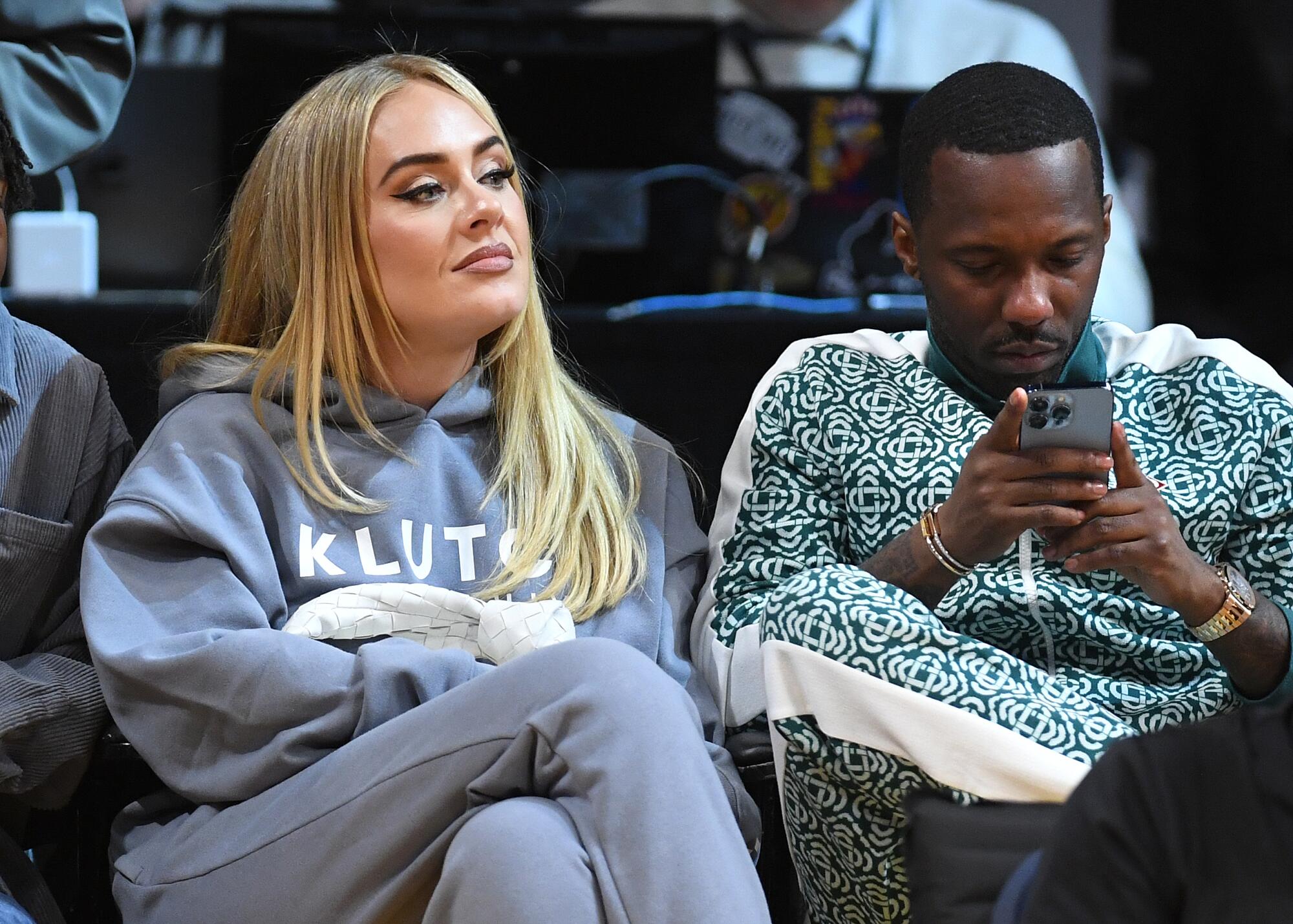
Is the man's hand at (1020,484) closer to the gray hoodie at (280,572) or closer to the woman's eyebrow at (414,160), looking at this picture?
the gray hoodie at (280,572)

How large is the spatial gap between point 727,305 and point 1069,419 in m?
1.51

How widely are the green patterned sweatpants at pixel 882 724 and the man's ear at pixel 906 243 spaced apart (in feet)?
1.66

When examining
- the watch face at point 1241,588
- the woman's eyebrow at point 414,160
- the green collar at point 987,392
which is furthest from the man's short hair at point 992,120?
the woman's eyebrow at point 414,160

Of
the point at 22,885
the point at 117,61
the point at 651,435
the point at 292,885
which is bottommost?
the point at 22,885

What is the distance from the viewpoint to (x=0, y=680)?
70.1 inches

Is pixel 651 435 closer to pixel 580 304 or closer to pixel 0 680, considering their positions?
pixel 0 680

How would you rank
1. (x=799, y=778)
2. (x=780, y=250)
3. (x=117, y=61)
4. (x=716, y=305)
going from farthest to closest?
(x=780, y=250) < (x=716, y=305) < (x=117, y=61) < (x=799, y=778)

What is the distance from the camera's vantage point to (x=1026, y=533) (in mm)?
1904

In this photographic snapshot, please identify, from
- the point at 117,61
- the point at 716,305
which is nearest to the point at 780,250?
the point at 716,305

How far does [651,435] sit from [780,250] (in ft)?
7.75

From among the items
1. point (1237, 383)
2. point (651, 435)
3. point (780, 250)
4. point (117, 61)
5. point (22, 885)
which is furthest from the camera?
point (780, 250)

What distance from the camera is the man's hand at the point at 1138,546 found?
1.67 metres

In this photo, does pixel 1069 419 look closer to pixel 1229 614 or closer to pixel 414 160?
pixel 1229 614

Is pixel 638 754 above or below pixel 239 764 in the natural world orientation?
above
